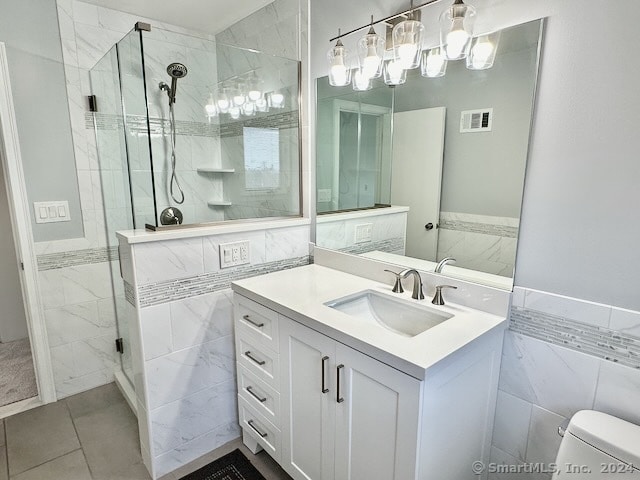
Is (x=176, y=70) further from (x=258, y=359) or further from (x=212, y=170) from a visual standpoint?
(x=258, y=359)

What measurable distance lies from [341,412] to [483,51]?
1.40 metres

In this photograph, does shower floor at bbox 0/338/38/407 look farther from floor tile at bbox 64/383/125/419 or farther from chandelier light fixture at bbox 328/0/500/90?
chandelier light fixture at bbox 328/0/500/90

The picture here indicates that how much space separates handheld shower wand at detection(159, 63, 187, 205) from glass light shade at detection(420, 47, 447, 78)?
1.64 metres

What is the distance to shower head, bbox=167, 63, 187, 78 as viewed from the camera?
2.30 meters

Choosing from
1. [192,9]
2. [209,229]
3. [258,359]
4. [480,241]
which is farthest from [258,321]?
[192,9]

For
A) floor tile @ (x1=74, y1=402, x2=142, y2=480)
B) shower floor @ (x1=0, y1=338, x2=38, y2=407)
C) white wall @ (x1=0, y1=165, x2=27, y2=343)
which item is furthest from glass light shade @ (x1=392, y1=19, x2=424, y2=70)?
white wall @ (x1=0, y1=165, x2=27, y2=343)

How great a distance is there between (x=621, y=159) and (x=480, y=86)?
0.53m

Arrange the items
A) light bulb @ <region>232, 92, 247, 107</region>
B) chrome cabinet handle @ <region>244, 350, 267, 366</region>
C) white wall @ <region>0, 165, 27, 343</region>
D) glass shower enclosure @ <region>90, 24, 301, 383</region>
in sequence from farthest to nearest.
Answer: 1. white wall @ <region>0, 165, 27, 343</region>
2. light bulb @ <region>232, 92, 247, 107</region>
3. glass shower enclosure @ <region>90, 24, 301, 383</region>
4. chrome cabinet handle @ <region>244, 350, 267, 366</region>

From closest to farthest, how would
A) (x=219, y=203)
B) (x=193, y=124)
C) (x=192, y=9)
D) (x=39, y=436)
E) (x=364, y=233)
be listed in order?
(x=364, y=233) → (x=39, y=436) → (x=192, y=9) → (x=219, y=203) → (x=193, y=124)

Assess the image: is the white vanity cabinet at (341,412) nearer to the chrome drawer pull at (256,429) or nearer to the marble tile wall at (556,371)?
the chrome drawer pull at (256,429)

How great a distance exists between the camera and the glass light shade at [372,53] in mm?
1572

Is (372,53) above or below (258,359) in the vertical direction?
above

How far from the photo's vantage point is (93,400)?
2.34m

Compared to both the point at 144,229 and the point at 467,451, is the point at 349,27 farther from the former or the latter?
the point at 467,451
